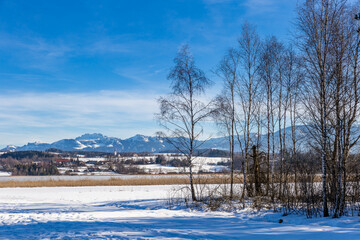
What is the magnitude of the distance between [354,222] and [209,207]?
6811 millimetres

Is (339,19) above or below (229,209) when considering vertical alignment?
above

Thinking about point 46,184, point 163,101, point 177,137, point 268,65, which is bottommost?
point 46,184

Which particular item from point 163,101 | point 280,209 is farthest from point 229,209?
Result: point 163,101

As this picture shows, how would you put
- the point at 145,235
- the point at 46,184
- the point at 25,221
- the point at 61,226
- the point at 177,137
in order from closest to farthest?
the point at 145,235, the point at 61,226, the point at 25,221, the point at 177,137, the point at 46,184

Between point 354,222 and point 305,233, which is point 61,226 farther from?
point 354,222

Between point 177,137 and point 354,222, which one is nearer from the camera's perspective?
point 354,222

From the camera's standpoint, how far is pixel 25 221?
39.0ft

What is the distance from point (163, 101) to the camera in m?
17.2

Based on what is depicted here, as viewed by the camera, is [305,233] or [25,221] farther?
[25,221]

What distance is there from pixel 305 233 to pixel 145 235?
5.24 metres

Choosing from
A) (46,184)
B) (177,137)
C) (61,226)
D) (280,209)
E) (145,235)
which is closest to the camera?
(145,235)

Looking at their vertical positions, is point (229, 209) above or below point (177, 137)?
below

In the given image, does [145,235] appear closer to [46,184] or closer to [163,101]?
[163,101]

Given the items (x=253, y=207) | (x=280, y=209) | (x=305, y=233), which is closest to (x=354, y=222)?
(x=305, y=233)
